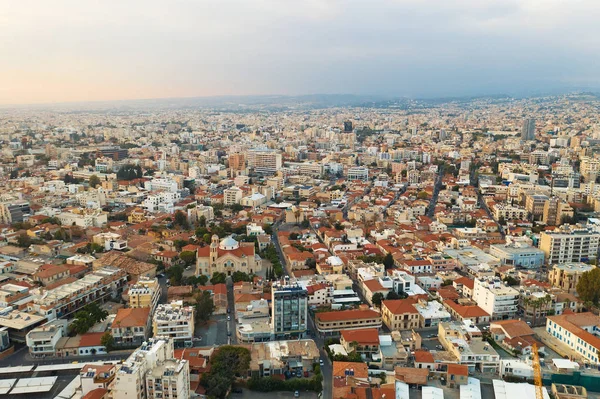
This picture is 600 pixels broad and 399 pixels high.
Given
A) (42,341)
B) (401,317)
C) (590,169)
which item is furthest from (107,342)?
(590,169)

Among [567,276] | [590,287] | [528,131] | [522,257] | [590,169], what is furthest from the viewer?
[528,131]

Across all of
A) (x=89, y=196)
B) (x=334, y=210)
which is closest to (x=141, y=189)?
(x=89, y=196)

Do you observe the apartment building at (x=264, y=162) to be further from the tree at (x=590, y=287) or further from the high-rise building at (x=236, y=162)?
the tree at (x=590, y=287)

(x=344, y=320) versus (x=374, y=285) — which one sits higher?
(x=374, y=285)

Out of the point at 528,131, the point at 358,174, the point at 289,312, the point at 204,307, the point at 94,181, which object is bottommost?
the point at 358,174

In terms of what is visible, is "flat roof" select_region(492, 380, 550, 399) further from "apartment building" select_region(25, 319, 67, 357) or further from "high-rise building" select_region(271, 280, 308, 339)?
"apartment building" select_region(25, 319, 67, 357)

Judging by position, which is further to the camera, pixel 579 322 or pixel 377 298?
pixel 377 298

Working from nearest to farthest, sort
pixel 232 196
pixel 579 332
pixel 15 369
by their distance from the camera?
pixel 15 369 → pixel 579 332 → pixel 232 196

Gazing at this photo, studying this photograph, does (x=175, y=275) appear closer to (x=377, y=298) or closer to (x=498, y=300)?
(x=377, y=298)

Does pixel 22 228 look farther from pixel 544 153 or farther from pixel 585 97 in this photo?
pixel 585 97
